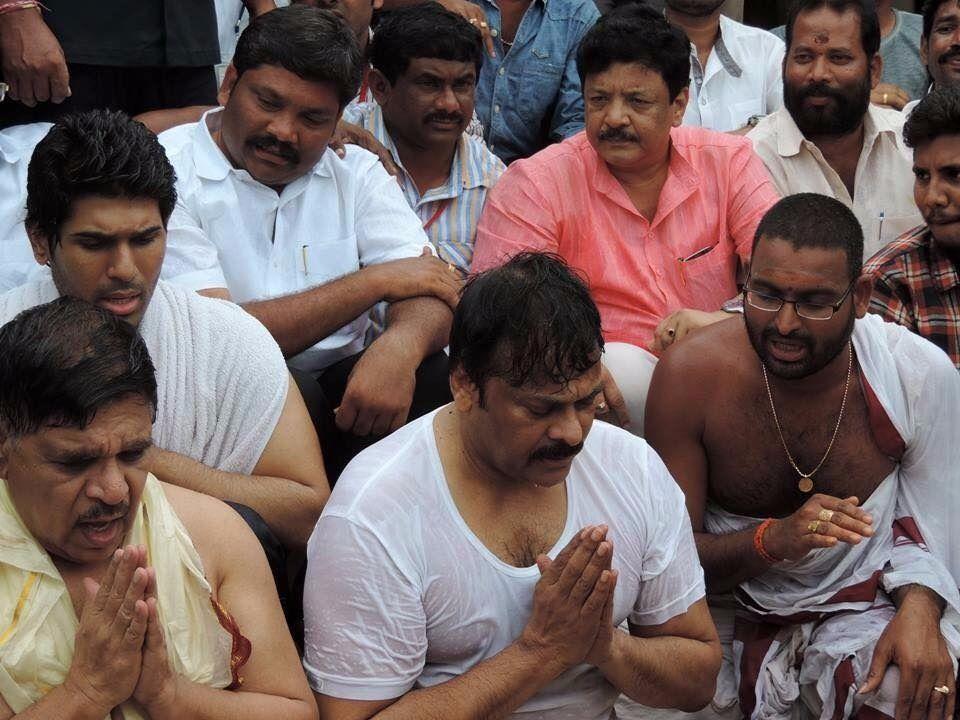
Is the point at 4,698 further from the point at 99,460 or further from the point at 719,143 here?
the point at 719,143

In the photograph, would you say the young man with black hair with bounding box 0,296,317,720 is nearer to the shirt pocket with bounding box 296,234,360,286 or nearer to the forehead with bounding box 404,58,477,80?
the shirt pocket with bounding box 296,234,360,286

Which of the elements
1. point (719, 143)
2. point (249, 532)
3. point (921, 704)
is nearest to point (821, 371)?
point (921, 704)

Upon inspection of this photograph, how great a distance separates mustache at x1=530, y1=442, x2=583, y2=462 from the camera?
126 inches

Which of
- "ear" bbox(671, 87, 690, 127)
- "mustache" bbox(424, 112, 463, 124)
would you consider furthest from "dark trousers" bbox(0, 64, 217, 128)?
"ear" bbox(671, 87, 690, 127)

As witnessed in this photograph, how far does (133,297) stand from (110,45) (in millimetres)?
1762

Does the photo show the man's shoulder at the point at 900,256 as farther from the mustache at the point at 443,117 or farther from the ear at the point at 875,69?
the mustache at the point at 443,117

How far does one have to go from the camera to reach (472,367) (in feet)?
10.7

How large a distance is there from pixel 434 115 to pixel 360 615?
2700 millimetres

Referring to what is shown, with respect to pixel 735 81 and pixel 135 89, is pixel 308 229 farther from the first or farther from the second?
pixel 735 81

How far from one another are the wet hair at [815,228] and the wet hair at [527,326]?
3.37 feet

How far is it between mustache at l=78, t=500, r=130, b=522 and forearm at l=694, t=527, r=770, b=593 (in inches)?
77.0

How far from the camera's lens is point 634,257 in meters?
5.13

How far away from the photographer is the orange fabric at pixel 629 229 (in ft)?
16.7

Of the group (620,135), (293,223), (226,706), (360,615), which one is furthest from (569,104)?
(226,706)
